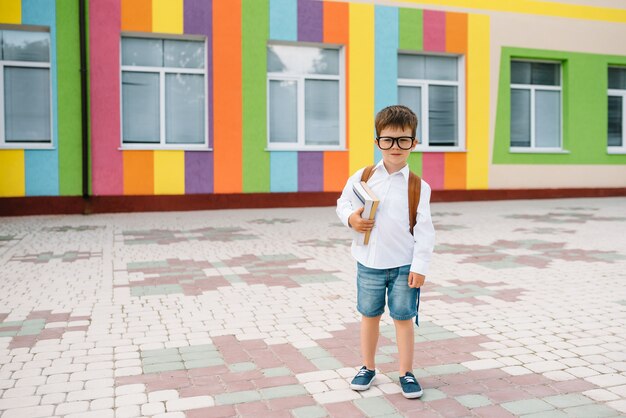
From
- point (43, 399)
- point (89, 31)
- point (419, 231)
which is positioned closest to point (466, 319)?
point (419, 231)

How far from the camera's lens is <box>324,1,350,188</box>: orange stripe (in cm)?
1544

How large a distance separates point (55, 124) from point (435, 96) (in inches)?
354

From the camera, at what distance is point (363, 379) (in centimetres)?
340

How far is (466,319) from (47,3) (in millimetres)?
11708

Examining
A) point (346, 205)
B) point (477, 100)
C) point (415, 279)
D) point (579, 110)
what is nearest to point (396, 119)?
point (346, 205)

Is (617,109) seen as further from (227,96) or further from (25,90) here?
(25,90)

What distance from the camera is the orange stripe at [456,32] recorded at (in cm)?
1658

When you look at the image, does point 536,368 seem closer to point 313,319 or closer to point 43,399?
point 313,319

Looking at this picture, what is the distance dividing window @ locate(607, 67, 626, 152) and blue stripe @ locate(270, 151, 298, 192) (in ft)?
31.0

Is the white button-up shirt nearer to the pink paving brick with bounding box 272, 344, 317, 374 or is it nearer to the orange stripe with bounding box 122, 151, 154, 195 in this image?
the pink paving brick with bounding box 272, 344, 317, 374

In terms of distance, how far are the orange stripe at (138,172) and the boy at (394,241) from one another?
11314mm

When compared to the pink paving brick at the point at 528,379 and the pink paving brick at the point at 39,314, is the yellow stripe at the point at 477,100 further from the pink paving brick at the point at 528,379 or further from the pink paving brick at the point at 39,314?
the pink paving brick at the point at 528,379

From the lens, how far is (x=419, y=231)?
130 inches

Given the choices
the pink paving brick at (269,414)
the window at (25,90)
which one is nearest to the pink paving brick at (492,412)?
the pink paving brick at (269,414)
